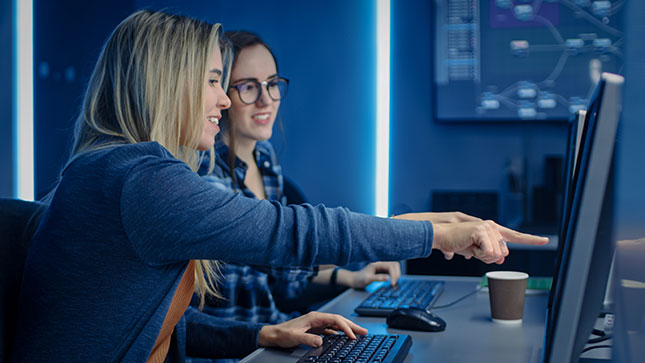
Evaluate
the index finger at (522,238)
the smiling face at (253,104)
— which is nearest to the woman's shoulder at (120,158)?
the index finger at (522,238)

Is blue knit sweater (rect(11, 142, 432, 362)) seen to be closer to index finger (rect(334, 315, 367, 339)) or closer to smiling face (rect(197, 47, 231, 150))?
index finger (rect(334, 315, 367, 339))

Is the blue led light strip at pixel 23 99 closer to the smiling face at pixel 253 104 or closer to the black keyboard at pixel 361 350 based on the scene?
the smiling face at pixel 253 104

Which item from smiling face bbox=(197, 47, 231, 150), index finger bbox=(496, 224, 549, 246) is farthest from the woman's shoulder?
index finger bbox=(496, 224, 549, 246)

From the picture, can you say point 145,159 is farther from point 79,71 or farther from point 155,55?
point 79,71

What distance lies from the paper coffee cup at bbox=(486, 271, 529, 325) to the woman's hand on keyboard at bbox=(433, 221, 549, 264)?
0.30m

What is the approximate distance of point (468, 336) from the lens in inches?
45.0

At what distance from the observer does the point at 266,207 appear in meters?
0.92

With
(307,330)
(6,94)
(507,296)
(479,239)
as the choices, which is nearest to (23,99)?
(6,94)

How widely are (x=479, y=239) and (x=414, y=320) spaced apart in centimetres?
33

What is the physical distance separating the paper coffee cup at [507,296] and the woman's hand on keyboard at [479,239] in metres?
0.30

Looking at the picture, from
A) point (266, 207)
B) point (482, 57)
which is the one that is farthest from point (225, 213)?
point (482, 57)

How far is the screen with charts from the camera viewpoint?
295 centimetres

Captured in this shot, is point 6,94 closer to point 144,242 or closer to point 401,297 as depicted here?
point 401,297

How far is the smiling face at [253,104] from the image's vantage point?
2.14 metres
